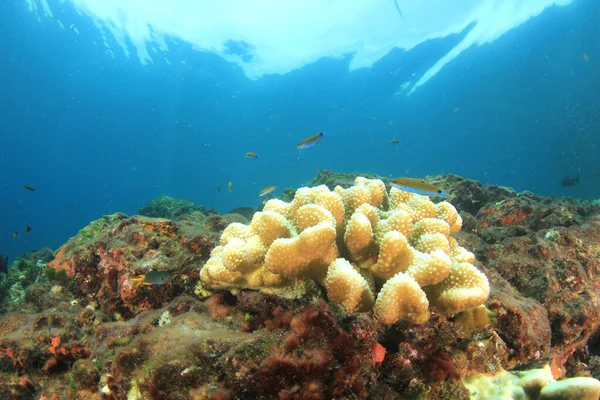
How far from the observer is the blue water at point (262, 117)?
39312mm

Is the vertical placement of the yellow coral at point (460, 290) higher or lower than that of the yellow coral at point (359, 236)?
lower

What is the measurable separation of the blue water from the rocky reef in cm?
868

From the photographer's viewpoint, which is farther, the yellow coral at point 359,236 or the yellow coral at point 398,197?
the yellow coral at point 398,197

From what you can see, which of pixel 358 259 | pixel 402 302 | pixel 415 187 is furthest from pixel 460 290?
pixel 415 187

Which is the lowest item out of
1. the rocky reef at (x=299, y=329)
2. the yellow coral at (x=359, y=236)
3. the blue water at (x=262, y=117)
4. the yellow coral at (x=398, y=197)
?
the rocky reef at (x=299, y=329)

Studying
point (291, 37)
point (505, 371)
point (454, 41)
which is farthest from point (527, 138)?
point (505, 371)

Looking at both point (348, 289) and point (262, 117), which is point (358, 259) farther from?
point (262, 117)

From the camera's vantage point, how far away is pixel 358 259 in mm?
2293

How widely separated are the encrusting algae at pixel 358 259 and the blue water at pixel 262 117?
8.92m

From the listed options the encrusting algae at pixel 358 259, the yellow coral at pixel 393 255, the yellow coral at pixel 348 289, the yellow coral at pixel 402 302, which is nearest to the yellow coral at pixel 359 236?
the encrusting algae at pixel 358 259

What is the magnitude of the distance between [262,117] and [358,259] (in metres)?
73.1

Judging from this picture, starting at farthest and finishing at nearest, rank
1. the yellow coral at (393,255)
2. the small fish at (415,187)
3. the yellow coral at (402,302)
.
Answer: the small fish at (415,187), the yellow coral at (393,255), the yellow coral at (402,302)

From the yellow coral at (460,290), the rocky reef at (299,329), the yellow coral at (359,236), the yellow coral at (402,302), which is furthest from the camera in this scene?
the yellow coral at (359,236)

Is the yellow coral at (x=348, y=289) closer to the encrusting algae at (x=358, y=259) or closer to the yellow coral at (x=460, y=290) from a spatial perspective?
the encrusting algae at (x=358, y=259)
